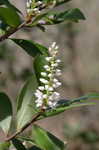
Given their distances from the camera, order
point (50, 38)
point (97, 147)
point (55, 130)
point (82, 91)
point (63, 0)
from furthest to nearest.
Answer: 1. point (82, 91)
2. point (55, 130)
3. point (50, 38)
4. point (97, 147)
5. point (63, 0)

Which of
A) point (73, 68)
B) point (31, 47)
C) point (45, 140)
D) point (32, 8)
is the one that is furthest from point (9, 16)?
point (73, 68)

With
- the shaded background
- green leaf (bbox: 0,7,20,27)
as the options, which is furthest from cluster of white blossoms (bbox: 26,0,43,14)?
the shaded background

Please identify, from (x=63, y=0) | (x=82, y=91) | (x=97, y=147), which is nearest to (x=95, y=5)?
(x=82, y=91)

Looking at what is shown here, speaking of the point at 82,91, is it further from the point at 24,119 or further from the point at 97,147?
the point at 24,119

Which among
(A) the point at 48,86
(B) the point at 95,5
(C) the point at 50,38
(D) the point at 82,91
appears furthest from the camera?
(B) the point at 95,5

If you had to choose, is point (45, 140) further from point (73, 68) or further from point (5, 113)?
point (73, 68)

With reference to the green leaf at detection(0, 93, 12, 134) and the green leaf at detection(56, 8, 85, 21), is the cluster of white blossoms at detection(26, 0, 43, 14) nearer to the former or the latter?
the green leaf at detection(56, 8, 85, 21)
